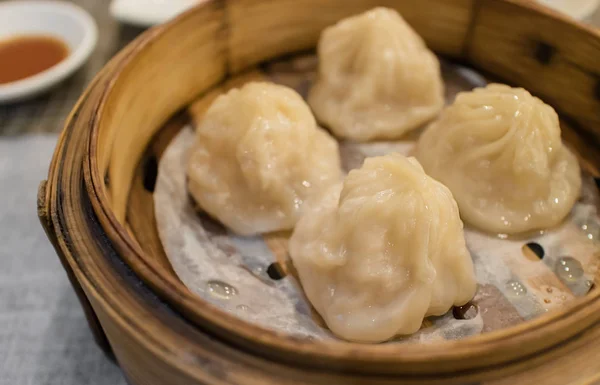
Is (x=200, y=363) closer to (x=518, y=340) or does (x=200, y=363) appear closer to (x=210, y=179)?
(x=518, y=340)

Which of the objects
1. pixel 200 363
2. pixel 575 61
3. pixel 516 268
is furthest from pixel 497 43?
pixel 200 363

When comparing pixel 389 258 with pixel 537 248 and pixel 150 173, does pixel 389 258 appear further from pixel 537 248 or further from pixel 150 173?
pixel 150 173

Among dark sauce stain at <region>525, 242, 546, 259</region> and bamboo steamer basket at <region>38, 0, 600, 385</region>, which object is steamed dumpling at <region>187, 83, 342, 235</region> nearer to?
bamboo steamer basket at <region>38, 0, 600, 385</region>

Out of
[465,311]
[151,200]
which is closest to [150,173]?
[151,200]

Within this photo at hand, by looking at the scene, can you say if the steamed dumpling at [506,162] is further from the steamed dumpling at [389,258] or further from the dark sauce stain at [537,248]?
the steamed dumpling at [389,258]

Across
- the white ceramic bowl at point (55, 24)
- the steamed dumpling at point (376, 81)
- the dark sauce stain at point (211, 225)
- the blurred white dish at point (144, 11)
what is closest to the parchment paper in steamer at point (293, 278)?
the dark sauce stain at point (211, 225)
